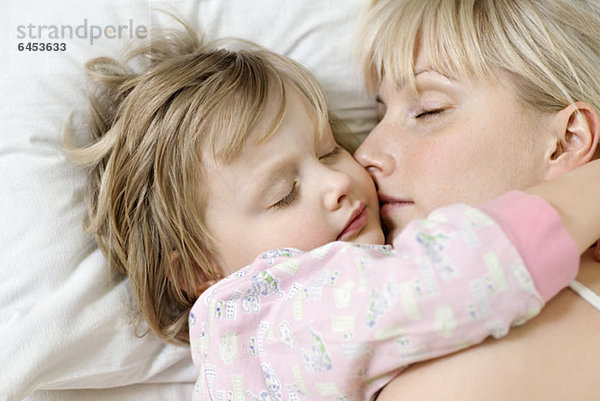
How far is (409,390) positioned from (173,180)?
1.83ft

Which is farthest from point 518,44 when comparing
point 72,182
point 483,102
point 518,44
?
point 72,182

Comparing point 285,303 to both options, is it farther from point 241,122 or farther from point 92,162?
point 92,162

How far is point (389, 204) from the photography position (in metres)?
1.32

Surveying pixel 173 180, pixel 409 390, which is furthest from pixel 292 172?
pixel 409 390

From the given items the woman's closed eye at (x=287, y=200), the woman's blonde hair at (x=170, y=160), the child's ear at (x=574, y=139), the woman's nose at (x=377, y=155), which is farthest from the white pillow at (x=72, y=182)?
the child's ear at (x=574, y=139)

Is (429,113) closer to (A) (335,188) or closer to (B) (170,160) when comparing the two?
(A) (335,188)

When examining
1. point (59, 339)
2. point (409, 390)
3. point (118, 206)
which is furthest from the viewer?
point (118, 206)

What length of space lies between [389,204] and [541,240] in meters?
0.46

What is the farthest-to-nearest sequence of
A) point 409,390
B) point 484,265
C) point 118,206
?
1. point 118,206
2. point 409,390
3. point 484,265

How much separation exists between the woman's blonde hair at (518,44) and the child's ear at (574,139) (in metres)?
0.03

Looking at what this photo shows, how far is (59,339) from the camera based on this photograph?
3.87ft

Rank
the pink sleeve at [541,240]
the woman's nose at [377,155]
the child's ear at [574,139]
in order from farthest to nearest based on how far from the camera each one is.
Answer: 1. the woman's nose at [377,155]
2. the child's ear at [574,139]
3. the pink sleeve at [541,240]

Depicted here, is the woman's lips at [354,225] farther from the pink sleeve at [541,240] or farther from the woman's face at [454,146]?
the pink sleeve at [541,240]

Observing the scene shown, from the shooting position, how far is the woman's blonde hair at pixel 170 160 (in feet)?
4.03
